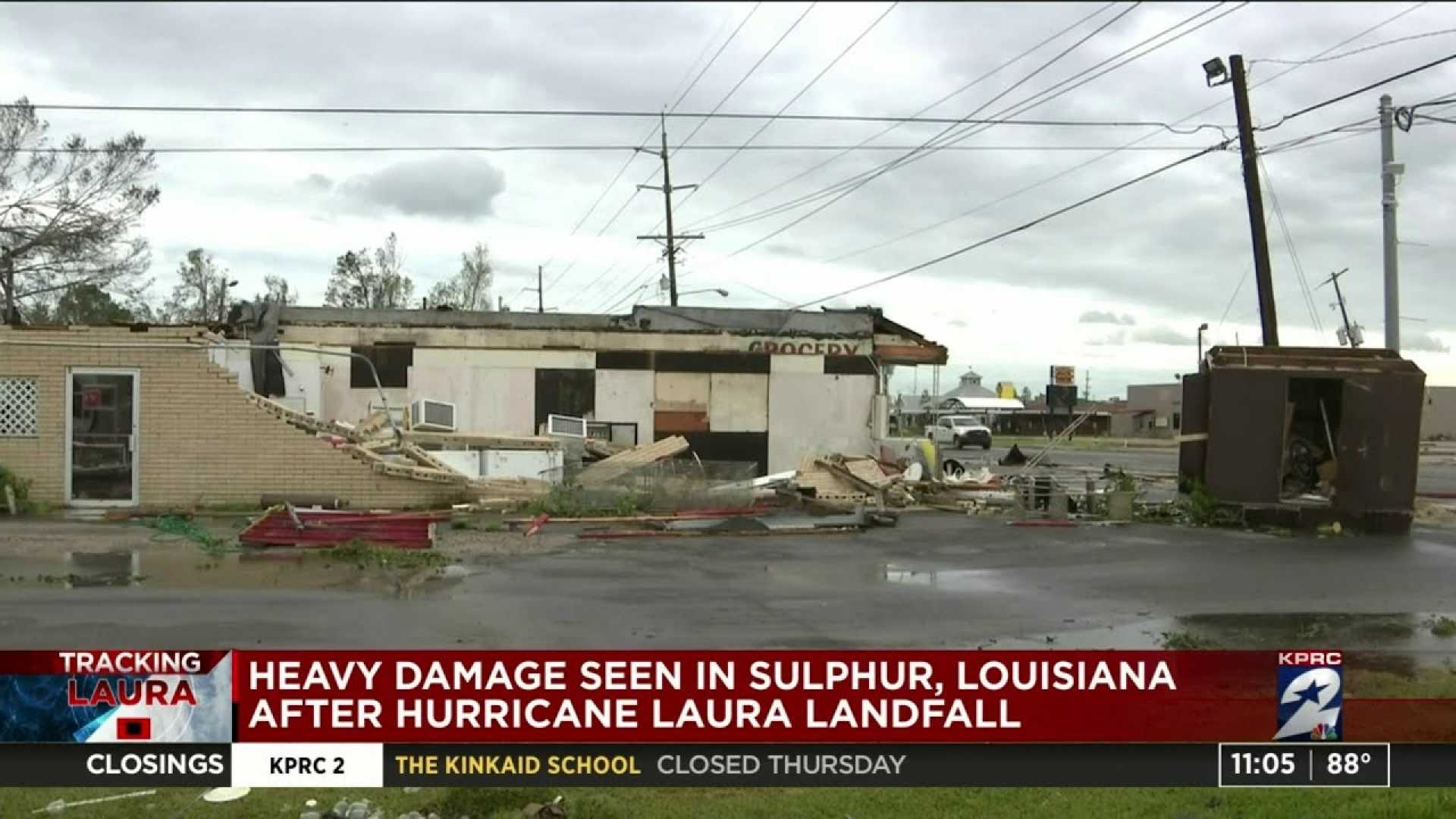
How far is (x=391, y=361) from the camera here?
25.1 meters

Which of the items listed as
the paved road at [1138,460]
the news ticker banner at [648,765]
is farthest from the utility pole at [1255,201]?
the news ticker banner at [648,765]

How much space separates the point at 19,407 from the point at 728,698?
16.2 metres

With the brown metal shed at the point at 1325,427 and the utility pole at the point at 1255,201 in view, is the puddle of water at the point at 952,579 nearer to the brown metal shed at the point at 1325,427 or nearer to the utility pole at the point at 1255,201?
the brown metal shed at the point at 1325,427

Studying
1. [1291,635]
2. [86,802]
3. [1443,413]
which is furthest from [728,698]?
[1443,413]

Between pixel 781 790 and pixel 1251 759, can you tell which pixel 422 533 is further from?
pixel 1251 759

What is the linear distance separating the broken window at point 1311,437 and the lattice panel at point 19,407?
18707mm

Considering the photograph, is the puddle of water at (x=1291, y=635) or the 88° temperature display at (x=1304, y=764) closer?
the 88° temperature display at (x=1304, y=764)

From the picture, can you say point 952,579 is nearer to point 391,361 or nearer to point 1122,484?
point 1122,484

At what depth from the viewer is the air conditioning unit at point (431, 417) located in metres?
20.5

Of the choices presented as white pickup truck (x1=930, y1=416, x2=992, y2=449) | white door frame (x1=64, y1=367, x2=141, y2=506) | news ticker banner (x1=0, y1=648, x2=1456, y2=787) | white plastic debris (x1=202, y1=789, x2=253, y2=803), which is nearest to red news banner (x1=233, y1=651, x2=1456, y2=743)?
news ticker banner (x1=0, y1=648, x2=1456, y2=787)

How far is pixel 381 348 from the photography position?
25.0 meters

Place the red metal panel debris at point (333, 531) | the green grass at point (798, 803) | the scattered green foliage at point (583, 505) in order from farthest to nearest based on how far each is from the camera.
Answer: the scattered green foliage at point (583, 505), the red metal panel debris at point (333, 531), the green grass at point (798, 803)

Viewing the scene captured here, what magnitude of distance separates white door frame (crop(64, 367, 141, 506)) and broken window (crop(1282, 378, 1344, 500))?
17.3m

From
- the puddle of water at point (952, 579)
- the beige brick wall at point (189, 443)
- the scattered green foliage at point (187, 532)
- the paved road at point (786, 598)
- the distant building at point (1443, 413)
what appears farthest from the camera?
the distant building at point (1443, 413)
